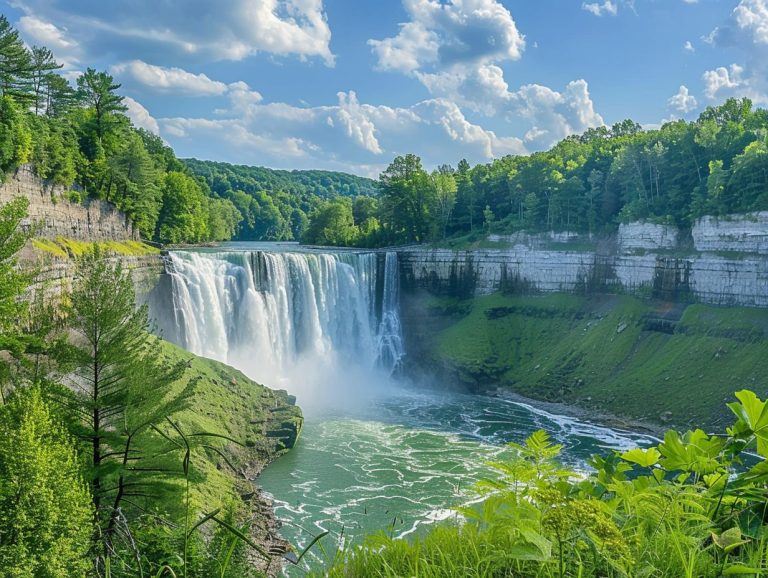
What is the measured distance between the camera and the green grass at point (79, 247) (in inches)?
1366

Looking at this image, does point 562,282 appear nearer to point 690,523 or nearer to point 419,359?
point 419,359

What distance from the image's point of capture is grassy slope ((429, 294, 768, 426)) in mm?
39188

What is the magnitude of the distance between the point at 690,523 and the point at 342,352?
49.0 meters

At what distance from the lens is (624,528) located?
3578mm

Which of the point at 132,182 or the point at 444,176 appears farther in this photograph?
the point at 444,176

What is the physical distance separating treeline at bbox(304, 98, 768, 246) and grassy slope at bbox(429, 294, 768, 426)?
8.16 meters

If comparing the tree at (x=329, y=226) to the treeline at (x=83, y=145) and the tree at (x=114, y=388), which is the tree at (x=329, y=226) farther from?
the tree at (x=114, y=388)

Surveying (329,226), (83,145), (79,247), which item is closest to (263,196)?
(329,226)

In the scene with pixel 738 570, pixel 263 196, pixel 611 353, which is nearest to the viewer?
pixel 738 570

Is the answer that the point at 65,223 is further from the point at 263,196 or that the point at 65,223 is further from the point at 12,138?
the point at 263,196

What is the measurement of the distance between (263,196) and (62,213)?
94.7m

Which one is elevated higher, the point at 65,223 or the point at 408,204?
the point at 408,204

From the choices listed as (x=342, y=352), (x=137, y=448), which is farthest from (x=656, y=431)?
(x=137, y=448)

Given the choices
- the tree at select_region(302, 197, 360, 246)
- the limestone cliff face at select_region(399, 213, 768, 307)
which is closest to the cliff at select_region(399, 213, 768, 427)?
the limestone cliff face at select_region(399, 213, 768, 307)
